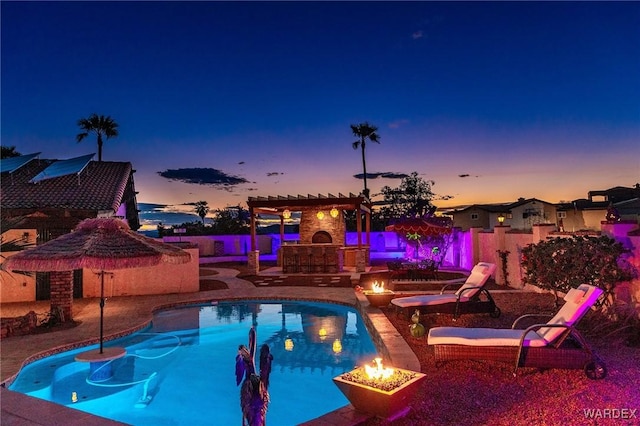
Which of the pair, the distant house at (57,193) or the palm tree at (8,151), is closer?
the distant house at (57,193)

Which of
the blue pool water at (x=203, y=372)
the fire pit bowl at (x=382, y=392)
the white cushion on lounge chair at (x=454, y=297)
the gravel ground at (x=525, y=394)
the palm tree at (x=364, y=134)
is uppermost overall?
the palm tree at (x=364, y=134)

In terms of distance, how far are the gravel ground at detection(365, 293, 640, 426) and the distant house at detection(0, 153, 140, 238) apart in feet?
32.7

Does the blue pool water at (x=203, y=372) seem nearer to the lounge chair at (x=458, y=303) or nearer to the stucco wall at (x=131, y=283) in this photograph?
the lounge chair at (x=458, y=303)

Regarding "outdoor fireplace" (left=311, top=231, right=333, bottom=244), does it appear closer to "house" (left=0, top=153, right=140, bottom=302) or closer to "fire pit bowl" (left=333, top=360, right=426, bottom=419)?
"house" (left=0, top=153, right=140, bottom=302)

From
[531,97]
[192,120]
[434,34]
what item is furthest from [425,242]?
[192,120]

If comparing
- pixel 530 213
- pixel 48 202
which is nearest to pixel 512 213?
pixel 530 213

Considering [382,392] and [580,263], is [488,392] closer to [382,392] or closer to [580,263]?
[382,392]

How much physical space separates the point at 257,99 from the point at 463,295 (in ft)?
47.0

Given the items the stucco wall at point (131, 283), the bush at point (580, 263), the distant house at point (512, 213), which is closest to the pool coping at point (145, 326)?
the stucco wall at point (131, 283)

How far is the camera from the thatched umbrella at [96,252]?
6305 millimetres

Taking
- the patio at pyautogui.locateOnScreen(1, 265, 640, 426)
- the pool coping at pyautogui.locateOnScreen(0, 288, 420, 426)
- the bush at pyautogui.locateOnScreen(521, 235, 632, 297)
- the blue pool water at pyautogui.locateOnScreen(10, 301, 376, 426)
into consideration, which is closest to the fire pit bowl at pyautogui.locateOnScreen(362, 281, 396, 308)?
the pool coping at pyautogui.locateOnScreen(0, 288, 420, 426)

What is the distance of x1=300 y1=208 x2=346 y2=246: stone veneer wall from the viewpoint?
2525cm

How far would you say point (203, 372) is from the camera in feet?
22.6

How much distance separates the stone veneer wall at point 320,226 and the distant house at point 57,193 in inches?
475
